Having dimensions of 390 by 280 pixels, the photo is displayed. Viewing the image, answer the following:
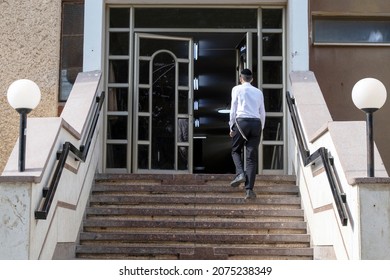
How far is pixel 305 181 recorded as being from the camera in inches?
327

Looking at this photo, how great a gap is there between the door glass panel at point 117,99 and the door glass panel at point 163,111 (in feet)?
1.38

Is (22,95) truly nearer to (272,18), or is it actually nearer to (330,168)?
(330,168)

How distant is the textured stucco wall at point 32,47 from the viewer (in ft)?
31.8

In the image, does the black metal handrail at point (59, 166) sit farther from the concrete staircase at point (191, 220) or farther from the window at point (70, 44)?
the window at point (70, 44)

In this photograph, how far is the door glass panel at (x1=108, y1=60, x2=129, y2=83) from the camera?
A: 1024 centimetres

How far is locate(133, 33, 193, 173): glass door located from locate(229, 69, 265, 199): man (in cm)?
209

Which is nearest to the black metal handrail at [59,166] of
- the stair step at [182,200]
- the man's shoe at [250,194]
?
the stair step at [182,200]

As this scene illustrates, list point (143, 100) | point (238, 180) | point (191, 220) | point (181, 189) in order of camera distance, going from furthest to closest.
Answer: point (143, 100) < point (181, 189) < point (238, 180) < point (191, 220)

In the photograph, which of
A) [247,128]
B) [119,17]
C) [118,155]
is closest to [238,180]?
[247,128]

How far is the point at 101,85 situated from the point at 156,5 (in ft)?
4.83

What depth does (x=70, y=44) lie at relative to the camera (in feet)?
32.5

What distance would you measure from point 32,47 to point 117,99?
1355 mm
